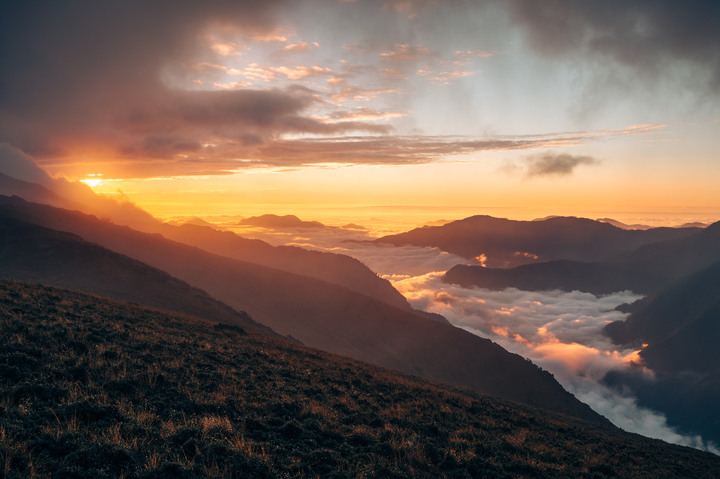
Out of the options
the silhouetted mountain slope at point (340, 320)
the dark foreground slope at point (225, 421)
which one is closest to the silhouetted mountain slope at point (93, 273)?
the silhouetted mountain slope at point (340, 320)

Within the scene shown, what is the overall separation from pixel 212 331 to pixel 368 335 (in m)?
105

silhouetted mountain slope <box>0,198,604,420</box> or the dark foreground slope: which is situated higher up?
the dark foreground slope

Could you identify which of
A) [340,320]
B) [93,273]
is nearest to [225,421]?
[93,273]

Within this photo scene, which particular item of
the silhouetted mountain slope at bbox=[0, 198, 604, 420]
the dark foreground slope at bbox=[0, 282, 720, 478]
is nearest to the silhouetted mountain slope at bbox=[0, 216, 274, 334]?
the silhouetted mountain slope at bbox=[0, 198, 604, 420]

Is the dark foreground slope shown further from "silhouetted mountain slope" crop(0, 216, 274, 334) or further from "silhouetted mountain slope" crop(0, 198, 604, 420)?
"silhouetted mountain slope" crop(0, 198, 604, 420)

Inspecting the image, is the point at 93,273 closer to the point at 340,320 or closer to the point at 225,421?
the point at 225,421

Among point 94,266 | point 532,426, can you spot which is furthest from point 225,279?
point 532,426

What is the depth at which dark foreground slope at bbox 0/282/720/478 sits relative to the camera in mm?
7391

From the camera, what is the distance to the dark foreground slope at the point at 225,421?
24.2 ft

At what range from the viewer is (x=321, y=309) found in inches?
5359

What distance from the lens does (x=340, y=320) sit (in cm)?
13275

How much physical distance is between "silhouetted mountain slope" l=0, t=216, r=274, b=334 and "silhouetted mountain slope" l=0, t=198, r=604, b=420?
123 feet

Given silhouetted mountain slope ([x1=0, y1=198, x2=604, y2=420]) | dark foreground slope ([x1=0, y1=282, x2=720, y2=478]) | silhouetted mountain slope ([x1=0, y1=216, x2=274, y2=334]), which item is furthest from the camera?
silhouetted mountain slope ([x1=0, y1=198, x2=604, y2=420])

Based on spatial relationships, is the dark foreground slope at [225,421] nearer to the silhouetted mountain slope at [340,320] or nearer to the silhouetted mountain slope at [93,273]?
the silhouetted mountain slope at [93,273]
